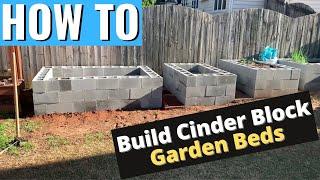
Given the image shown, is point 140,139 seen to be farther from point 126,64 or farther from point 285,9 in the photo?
point 285,9

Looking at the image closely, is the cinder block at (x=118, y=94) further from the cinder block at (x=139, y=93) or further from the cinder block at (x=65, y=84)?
the cinder block at (x=65, y=84)

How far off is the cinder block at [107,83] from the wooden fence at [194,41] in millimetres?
1685

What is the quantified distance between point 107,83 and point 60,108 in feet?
3.59

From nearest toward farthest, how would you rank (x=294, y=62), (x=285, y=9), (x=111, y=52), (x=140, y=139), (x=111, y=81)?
(x=140, y=139) < (x=111, y=81) < (x=111, y=52) < (x=294, y=62) < (x=285, y=9)

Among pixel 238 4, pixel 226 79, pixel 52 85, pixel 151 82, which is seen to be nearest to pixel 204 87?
pixel 226 79

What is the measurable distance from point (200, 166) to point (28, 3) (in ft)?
11.0

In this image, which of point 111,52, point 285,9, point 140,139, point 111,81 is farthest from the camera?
point 285,9

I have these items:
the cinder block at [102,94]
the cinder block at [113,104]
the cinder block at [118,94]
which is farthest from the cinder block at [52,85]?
the cinder block at [118,94]

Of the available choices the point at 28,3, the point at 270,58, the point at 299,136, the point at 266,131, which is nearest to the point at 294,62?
the point at 270,58

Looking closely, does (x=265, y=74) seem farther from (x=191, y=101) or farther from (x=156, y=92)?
(x=156, y=92)

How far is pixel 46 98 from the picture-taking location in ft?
19.9

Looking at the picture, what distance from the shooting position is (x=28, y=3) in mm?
4219

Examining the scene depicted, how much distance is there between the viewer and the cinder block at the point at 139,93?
6528 mm

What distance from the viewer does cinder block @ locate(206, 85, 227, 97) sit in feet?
22.7
